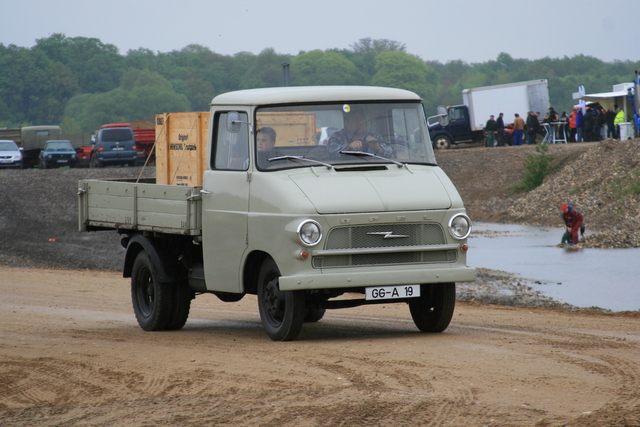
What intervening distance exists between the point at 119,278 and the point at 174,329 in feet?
28.7

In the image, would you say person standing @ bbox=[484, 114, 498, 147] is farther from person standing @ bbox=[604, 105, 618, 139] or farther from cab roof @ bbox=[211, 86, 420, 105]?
cab roof @ bbox=[211, 86, 420, 105]

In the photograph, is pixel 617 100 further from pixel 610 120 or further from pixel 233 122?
pixel 233 122

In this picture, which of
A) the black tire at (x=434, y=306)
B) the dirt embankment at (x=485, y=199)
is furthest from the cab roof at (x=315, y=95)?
the dirt embankment at (x=485, y=199)

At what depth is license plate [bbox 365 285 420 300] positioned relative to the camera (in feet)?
30.1

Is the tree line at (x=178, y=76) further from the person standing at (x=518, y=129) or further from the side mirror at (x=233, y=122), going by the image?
the side mirror at (x=233, y=122)

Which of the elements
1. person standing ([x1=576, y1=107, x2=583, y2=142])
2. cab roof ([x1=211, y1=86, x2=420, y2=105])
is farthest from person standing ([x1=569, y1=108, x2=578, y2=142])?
cab roof ([x1=211, y1=86, x2=420, y2=105])

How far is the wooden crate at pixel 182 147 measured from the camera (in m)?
11.4

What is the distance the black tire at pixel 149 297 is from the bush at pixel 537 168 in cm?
2868

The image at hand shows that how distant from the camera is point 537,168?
3847 centimetres

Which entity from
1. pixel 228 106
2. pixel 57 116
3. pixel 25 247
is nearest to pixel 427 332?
pixel 228 106

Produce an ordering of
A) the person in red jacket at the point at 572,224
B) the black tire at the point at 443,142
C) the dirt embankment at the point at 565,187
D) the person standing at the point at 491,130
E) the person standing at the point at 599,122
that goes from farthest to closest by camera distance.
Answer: the black tire at the point at 443,142 < the person standing at the point at 491,130 < the person standing at the point at 599,122 < the dirt embankment at the point at 565,187 < the person in red jacket at the point at 572,224

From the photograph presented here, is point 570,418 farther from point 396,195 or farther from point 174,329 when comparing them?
point 174,329

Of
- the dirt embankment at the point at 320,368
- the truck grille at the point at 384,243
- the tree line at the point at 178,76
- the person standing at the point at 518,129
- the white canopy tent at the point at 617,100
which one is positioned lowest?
the dirt embankment at the point at 320,368

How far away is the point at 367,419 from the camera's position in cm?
612
